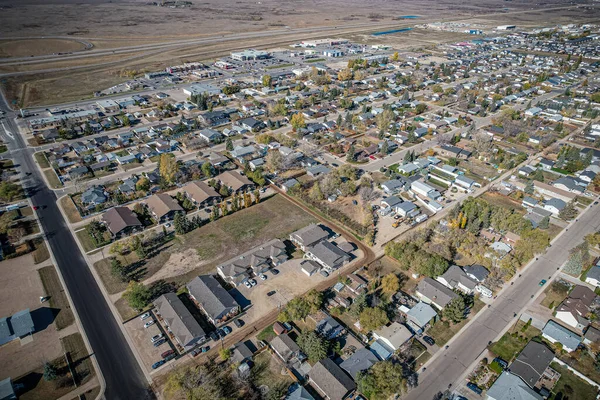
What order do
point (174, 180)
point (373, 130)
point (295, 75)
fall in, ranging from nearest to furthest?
point (174, 180), point (373, 130), point (295, 75)

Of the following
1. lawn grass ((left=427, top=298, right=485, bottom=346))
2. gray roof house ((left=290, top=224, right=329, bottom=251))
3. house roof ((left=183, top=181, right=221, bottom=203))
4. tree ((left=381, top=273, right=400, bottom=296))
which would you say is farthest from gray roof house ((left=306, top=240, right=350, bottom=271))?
house roof ((left=183, top=181, right=221, bottom=203))

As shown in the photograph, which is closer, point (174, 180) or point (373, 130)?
point (174, 180)

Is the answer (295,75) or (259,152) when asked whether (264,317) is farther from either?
(295,75)

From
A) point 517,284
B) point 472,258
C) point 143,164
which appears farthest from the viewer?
point 143,164

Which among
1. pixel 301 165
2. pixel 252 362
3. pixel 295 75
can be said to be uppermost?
pixel 295 75

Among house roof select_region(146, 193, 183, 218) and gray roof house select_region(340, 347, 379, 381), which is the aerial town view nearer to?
gray roof house select_region(340, 347, 379, 381)

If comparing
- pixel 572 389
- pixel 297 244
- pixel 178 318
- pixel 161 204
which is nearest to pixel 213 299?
pixel 178 318

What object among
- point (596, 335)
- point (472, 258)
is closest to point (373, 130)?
→ point (472, 258)
